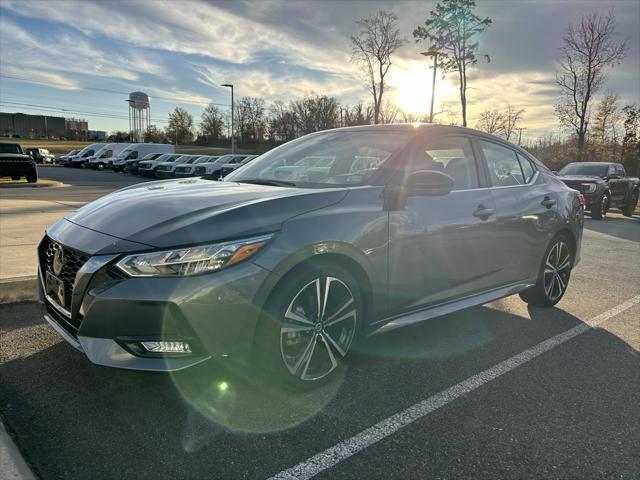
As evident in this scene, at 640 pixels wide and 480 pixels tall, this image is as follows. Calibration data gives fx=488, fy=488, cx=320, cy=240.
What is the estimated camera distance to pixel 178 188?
3447 mm

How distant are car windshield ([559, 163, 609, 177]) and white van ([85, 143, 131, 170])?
38.5m

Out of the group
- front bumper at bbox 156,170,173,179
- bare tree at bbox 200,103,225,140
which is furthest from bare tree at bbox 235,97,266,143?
front bumper at bbox 156,170,173,179

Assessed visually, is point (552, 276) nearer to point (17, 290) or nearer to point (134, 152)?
point (17, 290)

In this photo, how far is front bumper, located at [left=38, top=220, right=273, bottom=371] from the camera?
2373mm

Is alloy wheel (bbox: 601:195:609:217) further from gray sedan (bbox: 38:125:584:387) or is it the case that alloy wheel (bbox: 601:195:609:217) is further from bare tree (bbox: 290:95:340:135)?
bare tree (bbox: 290:95:340:135)

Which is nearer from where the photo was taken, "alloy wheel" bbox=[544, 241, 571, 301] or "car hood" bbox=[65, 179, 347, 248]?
"car hood" bbox=[65, 179, 347, 248]

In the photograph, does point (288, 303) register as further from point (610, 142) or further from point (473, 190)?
point (610, 142)

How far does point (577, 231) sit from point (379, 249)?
3.10m

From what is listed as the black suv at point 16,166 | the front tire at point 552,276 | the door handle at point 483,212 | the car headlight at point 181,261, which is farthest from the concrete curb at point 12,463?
the black suv at point 16,166

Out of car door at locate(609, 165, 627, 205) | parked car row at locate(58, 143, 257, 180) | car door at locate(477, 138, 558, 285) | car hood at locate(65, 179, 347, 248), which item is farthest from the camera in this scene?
parked car row at locate(58, 143, 257, 180)

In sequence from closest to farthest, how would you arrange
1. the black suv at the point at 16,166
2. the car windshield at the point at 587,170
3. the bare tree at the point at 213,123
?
the car windshield at the point at 587,170
the black suv at the point at 16,166
the bare tree at the point at 213,123

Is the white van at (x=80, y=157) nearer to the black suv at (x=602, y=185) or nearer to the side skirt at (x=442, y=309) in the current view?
the black suv at (x=602, y=185)

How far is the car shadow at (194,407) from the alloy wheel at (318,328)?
17cm

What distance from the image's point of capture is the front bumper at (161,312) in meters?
2.37
